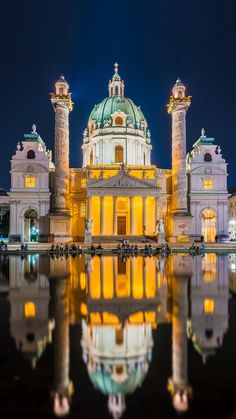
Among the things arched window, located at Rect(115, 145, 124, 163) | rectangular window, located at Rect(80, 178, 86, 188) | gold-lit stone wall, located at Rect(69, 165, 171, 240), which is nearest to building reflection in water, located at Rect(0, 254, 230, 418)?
gold-lit stone wall, located at Rect(69, 165, 171, 240)

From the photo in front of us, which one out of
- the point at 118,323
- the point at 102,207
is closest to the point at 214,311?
the point at 118,323

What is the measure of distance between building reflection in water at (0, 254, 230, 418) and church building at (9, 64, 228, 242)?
36.1m

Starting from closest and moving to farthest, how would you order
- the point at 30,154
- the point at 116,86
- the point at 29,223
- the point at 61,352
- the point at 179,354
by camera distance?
the point at 179,354
the point at 61,352
the point at 30,154
the point at 29,223
the point at 116,86

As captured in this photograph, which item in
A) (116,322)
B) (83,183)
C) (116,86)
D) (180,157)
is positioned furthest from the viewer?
(116,86)

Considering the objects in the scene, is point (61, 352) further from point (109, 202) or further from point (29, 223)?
point (29, 223)

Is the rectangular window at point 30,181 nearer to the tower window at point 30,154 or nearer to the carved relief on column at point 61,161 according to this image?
the tower window at point 30,154

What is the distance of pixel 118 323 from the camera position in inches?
395

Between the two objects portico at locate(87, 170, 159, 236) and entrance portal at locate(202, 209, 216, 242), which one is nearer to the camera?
portico at locate(87, 170, 159, 236)

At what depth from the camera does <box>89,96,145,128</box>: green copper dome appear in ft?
249

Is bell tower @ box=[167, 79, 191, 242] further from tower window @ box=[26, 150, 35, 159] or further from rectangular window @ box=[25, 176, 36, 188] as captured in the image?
tower window @ box=[26, 150, 35, 159]

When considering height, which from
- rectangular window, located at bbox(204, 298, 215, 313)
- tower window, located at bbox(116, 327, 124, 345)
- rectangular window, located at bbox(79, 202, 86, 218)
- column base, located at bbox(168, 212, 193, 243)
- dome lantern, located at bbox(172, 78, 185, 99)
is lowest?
rectangular window, located at bbox(204, 298, 215, 313)

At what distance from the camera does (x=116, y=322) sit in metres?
10.1

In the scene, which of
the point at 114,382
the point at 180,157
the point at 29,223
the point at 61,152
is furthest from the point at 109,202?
the point at 114,382

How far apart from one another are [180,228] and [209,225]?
14.1 metres
